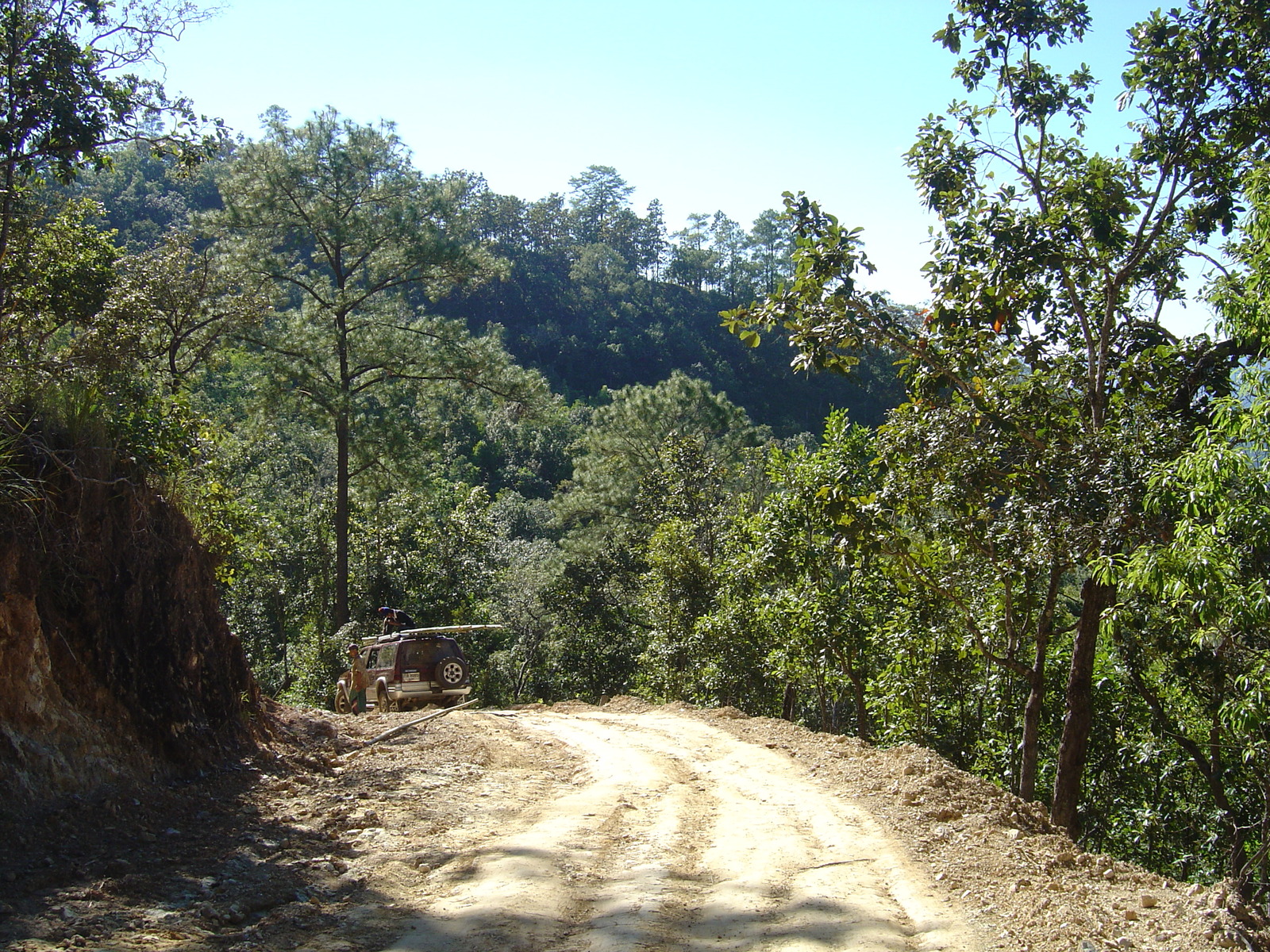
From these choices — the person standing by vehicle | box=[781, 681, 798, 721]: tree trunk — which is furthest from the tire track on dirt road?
box=[781, 681, 798, 721]: tree trunk

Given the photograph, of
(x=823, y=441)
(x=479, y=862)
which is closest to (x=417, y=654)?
(x=823, y=441)

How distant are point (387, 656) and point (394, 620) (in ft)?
6.32

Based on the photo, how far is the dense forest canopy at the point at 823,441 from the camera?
8.01 metres

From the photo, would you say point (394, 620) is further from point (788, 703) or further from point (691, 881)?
point (691, 881)

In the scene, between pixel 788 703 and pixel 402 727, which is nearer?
pixel 402 727

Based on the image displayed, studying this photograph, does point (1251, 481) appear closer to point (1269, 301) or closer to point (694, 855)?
point (1269, 301)

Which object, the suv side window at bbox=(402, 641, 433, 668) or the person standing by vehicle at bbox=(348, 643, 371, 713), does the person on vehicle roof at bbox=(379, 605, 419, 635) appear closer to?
the person standing by vehicle at bbox=(348, 643, 371, 713)

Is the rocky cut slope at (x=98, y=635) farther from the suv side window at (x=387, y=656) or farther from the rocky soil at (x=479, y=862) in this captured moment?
the suv side window at (x=387, y=656)

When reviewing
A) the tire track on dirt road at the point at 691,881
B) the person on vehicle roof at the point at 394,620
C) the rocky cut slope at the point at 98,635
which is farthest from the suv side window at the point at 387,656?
the tire track on dirt road at the point at 691,881

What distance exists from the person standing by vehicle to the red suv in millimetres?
156

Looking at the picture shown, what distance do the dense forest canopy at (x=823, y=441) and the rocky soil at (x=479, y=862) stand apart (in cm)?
166

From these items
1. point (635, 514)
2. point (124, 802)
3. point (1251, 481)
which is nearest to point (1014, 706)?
point (1251, 481)

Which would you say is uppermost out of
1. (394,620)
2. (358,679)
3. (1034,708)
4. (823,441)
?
(823,441)

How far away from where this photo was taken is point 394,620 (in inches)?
727
